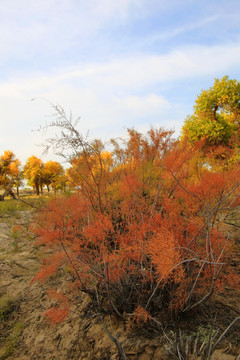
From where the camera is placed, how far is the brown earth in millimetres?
3111

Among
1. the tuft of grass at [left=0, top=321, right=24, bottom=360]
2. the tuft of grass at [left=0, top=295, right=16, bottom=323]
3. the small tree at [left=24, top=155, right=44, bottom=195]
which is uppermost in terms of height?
the small tree at [left=24, top=155, right=44, bottom=195]

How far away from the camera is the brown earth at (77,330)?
3.11 meters

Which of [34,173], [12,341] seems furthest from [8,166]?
[12,341]

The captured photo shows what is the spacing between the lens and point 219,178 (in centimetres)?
437

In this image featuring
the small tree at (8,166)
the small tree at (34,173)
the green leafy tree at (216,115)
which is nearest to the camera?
the green leafy tree at (216,115)

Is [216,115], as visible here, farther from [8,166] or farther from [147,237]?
[8,166]

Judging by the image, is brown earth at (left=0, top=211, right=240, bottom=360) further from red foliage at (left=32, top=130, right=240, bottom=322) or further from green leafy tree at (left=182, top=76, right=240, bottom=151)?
green leafy tree at (left=182, top=76, right=240, bottom=151)

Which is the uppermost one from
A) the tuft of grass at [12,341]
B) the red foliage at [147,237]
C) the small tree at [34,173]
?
the small tree at [34,173]

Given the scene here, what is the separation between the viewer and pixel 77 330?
3.84 m

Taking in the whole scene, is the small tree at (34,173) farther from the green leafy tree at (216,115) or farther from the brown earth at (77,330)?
the brown earth at (77,330)

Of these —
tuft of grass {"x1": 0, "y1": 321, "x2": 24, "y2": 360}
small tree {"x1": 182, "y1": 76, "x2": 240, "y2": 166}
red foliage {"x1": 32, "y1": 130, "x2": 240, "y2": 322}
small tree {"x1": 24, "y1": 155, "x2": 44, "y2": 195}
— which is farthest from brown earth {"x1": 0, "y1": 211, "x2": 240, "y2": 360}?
small tree {"x1": 24, "y1": 155, "x2": 44, "y2": 195}

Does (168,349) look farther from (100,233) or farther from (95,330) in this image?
(100,233)

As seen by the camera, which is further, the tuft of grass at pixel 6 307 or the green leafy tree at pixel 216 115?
the green leafy tree at pixel 216 115

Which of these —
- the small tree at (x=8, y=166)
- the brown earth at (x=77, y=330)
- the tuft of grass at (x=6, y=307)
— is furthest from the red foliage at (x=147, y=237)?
the small tree at (x=8, y=166)
